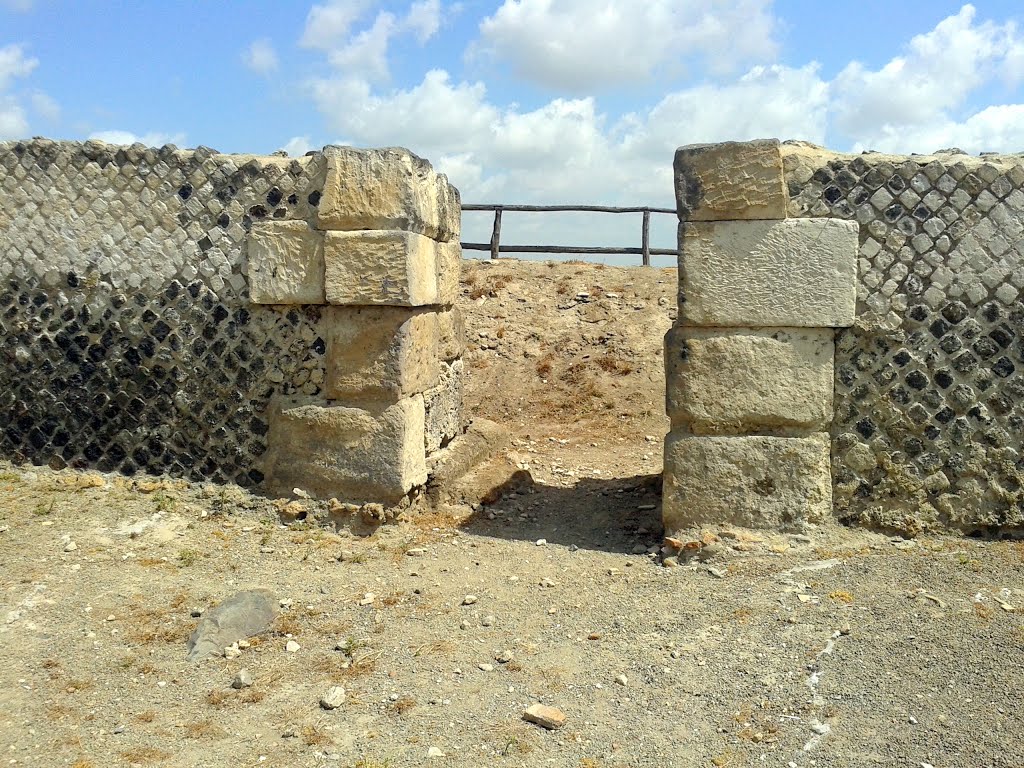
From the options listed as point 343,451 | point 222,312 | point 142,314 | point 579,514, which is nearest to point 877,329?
point 579,514

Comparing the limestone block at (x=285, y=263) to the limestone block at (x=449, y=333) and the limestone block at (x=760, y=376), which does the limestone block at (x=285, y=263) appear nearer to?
the limestone block at (x=449, y=333)

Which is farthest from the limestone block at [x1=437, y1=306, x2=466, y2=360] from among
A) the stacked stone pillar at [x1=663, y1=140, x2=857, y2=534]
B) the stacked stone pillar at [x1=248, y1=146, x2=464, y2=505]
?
the stacked stone pillar at [x1=663, y1=140, x2=857, y2=534]

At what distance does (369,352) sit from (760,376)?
2.32m

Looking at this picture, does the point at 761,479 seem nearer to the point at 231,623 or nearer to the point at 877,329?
the point at 877,329

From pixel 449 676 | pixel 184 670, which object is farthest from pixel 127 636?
pixel 449 676

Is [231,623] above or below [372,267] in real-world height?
below

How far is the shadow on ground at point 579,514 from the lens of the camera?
18.2ft

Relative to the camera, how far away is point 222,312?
5.62 m

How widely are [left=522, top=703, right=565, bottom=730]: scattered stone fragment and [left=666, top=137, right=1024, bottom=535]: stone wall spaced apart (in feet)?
6.71

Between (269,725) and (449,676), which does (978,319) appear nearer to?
(449,676)

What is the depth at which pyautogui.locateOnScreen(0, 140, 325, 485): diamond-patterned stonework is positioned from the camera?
5574mm

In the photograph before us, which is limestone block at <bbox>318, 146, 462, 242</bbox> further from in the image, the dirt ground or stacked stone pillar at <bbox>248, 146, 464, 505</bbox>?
the dirt ground

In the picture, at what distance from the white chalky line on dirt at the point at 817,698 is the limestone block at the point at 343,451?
8.73 ft

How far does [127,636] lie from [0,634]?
56cm
